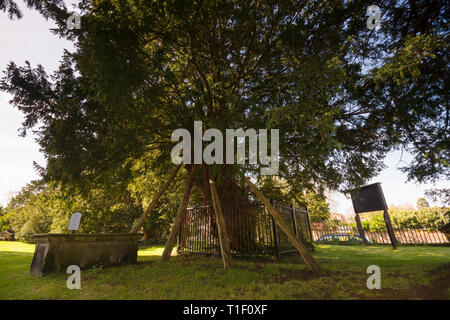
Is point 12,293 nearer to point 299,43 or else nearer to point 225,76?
point 225,76

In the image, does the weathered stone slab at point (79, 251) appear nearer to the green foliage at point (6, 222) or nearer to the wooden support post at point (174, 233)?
the wooden support post at point (174, 233)

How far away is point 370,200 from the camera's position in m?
11.7

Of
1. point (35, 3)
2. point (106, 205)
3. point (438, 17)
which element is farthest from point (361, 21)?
point (106, 205)

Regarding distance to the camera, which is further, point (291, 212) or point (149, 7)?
point (291, 212)

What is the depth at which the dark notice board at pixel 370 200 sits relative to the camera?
36.8ft

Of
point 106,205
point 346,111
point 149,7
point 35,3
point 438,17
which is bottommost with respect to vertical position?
point 106,205

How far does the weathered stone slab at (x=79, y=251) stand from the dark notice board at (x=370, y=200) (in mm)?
11806

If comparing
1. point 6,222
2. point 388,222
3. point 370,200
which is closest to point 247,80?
point 370,200

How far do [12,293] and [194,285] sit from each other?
3343 mm

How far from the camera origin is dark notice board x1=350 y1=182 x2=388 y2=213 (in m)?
11.2

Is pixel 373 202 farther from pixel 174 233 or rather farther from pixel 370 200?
pixel 174 233

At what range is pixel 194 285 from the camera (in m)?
4.10

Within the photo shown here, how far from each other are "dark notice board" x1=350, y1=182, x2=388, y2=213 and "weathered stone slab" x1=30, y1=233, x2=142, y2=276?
11.8 m

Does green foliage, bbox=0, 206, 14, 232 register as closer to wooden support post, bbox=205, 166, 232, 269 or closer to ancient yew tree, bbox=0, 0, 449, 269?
ancient yew tree, bbox=0, 0, 449, 269
